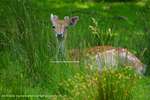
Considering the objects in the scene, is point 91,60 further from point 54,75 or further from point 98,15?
point 98,15

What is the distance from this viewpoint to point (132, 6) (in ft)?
52.7

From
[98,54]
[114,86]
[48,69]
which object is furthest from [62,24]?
[114,86]

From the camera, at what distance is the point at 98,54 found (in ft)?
26.4

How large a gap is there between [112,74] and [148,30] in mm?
3360

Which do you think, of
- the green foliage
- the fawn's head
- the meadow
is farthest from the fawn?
the green foliage

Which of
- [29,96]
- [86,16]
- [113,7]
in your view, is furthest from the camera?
[113,7]

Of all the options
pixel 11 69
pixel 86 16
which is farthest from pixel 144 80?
pixel 86 16

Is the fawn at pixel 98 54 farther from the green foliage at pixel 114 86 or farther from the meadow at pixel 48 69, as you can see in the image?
the green foliage at pixel 114 86

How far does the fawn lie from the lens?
26.1 feet

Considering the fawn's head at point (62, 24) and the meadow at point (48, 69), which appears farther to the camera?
the fawn's head at point (62, 24)

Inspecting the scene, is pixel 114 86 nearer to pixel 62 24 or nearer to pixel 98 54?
pixel 98 54

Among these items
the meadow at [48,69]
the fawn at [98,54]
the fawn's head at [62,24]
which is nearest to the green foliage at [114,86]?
the meadow at [48,69]

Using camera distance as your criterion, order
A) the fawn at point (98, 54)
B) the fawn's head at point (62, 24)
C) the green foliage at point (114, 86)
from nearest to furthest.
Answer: the green foliage at point (114, 86) → the fawn at point (98, 54) → the fawn's head at point (62, 24)

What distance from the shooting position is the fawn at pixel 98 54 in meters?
7.95
